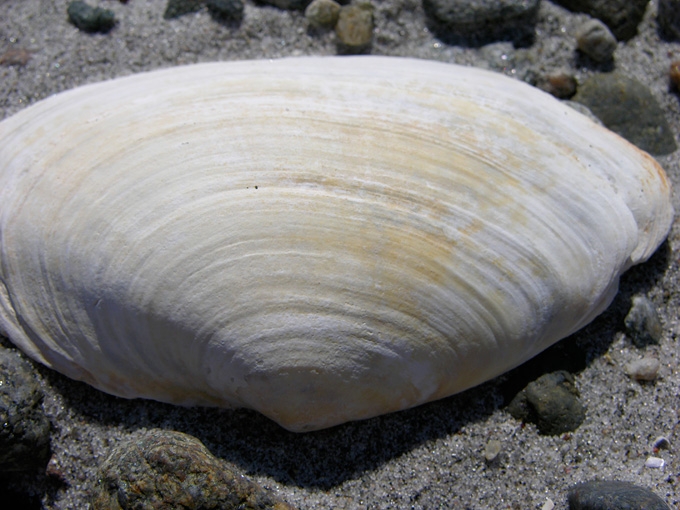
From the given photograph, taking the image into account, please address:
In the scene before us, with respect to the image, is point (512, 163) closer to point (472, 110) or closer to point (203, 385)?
point (472, 110)

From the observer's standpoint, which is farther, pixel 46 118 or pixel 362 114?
pixel 46 118

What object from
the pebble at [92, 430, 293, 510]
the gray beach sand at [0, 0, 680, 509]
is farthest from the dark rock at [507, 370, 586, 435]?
the pebble at [92, 430, 293, 510]

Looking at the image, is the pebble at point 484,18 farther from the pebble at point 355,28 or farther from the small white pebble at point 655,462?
the small white pebble at point 655,462

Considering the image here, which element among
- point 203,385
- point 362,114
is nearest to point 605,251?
point 362,114

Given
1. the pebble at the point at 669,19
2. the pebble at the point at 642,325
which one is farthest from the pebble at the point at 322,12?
the pebble at the point at 642,325

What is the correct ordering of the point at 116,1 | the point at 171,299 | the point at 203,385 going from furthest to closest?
the point at 116,1 < the point at 203,385 < the point at 171,299

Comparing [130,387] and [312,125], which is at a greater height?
[312,125]

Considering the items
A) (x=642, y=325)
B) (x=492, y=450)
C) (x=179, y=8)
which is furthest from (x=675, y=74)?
(x=179, y=8)

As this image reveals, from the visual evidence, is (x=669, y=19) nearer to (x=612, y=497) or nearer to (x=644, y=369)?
(x=644, y=369)
